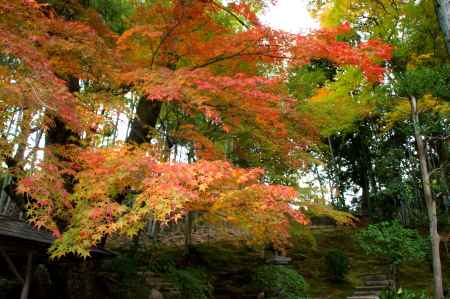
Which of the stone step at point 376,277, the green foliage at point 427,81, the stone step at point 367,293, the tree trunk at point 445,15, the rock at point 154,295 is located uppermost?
the green foliage at point 427,81

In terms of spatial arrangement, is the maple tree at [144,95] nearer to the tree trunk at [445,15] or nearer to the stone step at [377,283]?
the tree trunk at [445,15]

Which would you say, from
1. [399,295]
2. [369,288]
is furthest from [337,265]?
[399,295]

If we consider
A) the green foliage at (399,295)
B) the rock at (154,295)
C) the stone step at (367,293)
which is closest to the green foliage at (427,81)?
the green foliage at (399,295)

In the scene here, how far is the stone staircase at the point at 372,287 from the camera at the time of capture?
38.9ft

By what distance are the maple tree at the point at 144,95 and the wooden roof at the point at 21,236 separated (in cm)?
40

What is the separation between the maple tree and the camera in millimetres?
4582

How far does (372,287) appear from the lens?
12.8 metres

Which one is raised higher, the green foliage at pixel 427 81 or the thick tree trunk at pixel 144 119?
the green foliage at pixel 427 81

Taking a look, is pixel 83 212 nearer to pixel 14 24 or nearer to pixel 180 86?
pixel 180 86

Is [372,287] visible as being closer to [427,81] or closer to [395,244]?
[395,244]

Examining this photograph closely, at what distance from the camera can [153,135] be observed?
25.8 feet

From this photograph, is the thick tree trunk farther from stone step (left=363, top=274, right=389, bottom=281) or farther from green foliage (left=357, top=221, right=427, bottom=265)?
stone step (left=363, top=274, right=389, bottom=281)

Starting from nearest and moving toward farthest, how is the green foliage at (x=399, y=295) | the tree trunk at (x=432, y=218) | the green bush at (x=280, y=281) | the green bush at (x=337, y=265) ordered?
the green foliage at (x=399, y=295)
the green bush at (x=280, y=281)
the tree trunk at (x=432, y=218)
the green bush at (x=337, y=265)

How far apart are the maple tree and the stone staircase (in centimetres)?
712
